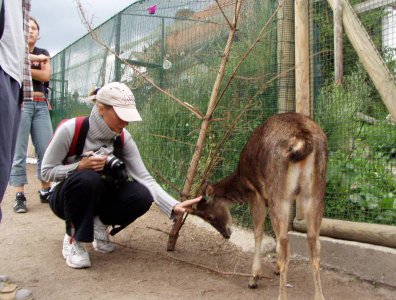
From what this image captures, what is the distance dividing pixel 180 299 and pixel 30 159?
9932 millimetres

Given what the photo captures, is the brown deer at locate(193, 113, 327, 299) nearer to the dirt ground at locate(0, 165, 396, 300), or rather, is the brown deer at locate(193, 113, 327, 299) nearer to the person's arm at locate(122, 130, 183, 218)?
the dirt ground at locate(0, 165, 396, 300)

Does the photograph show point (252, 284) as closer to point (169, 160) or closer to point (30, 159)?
point (169, 160)

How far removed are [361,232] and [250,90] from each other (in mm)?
1927

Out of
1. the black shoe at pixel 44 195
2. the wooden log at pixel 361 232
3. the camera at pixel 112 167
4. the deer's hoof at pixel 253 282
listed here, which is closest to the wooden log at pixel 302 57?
the wooden log at pixel 361 232

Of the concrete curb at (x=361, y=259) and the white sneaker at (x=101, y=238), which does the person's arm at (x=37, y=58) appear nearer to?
the white sneaker at (x=101, y=238)

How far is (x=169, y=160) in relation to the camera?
5930 millimetres

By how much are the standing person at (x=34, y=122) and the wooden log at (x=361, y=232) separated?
380 cm

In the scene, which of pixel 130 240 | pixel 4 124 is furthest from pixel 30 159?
pixel 4 124

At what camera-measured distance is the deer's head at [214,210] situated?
442cm

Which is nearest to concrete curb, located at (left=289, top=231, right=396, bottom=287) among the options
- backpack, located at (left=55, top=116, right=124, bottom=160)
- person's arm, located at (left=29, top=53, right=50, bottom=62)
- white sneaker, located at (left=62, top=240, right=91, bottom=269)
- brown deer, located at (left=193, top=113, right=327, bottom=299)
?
brown deer, located at (left=193, top=113, right=327, bottom=299)

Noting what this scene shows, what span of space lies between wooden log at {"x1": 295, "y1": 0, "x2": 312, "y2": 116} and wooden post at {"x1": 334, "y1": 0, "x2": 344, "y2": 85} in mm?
424

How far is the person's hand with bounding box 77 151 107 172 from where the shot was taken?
12.3 feet

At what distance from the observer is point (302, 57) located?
446 centimetres

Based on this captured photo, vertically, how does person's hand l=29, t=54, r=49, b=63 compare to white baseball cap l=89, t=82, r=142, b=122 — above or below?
above
